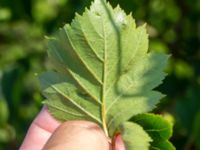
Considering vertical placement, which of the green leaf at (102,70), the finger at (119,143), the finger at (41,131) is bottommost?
the finger at (119,143)

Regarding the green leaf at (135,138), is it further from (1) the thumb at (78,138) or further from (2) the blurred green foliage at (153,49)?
(2) the blurred green foliage at (153,49)

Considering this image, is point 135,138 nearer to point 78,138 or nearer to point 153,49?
point 78,138

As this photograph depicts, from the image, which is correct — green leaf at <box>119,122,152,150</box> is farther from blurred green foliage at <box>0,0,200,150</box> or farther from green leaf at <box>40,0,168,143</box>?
blurred green foliage at <box>0,0,200,150</box>

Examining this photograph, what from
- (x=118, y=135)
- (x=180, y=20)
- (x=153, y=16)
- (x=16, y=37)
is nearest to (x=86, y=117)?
(x=118, y=135)

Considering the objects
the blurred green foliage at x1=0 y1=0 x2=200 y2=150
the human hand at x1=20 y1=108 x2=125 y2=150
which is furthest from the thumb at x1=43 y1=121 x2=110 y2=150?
the blurred green foliage at x1=0 y1=0 x2=200 y2=150

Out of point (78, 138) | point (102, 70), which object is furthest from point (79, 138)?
point (102, 70)

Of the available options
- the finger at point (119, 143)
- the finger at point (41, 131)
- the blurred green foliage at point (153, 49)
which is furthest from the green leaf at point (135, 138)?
the blurred green foliage at point (153, 49)

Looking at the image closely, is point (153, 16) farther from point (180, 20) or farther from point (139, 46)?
point (139, 46)
